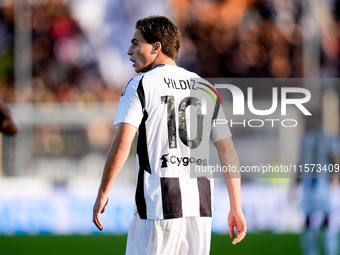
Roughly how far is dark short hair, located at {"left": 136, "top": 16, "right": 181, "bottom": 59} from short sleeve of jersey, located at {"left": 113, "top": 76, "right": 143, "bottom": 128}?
0.24 meters

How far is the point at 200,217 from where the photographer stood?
3.12 metres

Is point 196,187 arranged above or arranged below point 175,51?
below

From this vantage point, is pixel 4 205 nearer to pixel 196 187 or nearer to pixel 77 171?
pixel 77 171

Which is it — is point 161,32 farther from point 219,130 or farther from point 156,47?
point 219,130

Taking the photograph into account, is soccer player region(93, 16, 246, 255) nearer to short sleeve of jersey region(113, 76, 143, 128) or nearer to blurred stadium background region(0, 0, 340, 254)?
Answer: short sleeve of jersey region(113, 76, 143, 128)

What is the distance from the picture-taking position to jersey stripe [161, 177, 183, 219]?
307cm

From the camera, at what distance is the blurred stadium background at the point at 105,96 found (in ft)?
28.2

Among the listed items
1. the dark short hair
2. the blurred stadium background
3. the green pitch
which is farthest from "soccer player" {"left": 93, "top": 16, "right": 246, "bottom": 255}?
the blurred stadium background

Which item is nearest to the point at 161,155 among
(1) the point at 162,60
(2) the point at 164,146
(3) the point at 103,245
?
(2) the point at 164,146

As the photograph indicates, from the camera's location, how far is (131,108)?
3.04 m

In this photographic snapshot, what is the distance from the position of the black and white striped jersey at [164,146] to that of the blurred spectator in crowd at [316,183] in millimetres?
4300

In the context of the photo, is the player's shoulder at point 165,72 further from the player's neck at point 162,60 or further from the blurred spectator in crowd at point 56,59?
the blurred spectator in crowd at point 56,59

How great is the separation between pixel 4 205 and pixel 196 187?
5983 millimetres

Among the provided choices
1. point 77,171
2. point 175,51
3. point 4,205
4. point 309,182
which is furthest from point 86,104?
point 175,51
